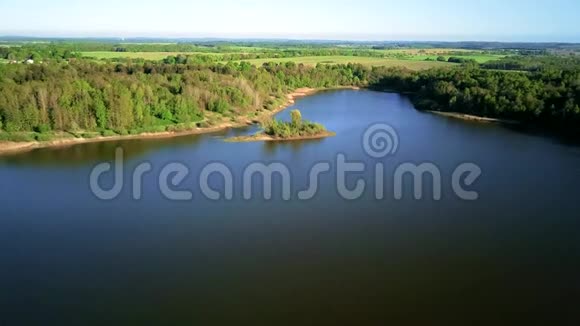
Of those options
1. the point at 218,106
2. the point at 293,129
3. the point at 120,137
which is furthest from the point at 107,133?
the point at 293,129

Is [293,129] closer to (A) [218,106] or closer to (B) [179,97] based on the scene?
(A) [218,106]

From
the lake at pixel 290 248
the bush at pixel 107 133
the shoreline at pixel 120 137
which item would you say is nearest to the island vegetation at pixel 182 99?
the bush at pixel 107 133

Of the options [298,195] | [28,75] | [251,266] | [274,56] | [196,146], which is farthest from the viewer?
[274,56]

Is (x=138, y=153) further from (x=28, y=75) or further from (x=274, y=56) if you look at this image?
(x=274, y=56)

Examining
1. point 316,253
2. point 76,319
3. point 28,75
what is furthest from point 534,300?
point 28,75

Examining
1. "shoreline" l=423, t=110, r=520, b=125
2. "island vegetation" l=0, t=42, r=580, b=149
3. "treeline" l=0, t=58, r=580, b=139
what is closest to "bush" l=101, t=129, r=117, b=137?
"island vegetation" l=0, t=42, r=580, b=149
